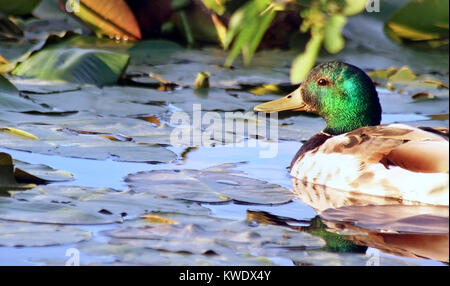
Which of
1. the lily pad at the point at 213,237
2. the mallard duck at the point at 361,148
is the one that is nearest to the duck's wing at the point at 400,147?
the mallard duck at the point at 361,148

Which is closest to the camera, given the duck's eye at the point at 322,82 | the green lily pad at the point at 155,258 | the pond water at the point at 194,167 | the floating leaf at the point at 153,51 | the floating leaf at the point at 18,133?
the green lily pad at the point at 155,258

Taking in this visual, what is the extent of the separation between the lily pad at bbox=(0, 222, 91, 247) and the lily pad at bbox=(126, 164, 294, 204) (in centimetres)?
90

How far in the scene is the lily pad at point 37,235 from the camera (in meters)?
4.26

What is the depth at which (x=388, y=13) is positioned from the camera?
11.0m

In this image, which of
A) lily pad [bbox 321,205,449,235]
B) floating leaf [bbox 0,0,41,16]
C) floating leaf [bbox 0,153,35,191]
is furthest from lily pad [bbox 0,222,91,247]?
floating leaf [bbox 0,0,41,16]

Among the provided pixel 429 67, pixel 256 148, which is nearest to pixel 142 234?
pixel 256 148

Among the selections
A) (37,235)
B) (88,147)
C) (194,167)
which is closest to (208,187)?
(194,167)

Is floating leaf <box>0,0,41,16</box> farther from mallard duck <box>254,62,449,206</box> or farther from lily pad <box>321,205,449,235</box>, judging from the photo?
lily pad <box>321,205,449,235</box>

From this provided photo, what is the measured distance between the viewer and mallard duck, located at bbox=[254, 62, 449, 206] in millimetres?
5375

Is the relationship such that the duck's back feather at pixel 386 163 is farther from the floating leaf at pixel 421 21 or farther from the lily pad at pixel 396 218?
the floating leaf at pixel 421 21

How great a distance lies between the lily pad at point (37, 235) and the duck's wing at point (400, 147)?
6.41 ft

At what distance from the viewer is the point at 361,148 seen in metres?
5.78

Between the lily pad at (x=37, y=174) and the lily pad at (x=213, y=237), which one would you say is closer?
the lily pad at (x=213, y=237)
